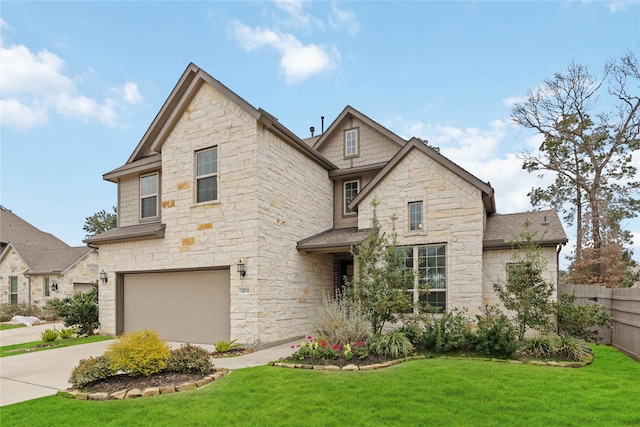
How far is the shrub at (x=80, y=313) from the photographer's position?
13523 mm

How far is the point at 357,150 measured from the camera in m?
15.4

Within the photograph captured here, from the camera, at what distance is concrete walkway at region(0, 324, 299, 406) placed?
6773mm

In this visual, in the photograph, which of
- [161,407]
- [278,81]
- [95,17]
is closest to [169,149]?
[95,17]

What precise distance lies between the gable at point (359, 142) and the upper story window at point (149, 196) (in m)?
6.41

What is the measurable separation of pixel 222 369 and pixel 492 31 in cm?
1261

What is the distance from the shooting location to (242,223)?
10.9 m

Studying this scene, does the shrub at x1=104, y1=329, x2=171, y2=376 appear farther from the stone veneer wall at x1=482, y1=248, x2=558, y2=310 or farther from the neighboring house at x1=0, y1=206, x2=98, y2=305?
the neighboring house at x1=0, y1=206, x2=98, y2=305

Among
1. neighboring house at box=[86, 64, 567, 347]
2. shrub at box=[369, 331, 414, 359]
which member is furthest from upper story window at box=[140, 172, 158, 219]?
shrub at box=[369, 331, 414, 359]

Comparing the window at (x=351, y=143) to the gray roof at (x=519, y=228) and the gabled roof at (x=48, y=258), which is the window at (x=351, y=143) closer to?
the gray roof at (x=519, y=228)

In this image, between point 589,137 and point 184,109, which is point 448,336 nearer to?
point 184,109

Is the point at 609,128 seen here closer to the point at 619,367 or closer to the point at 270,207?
the point at 619,367

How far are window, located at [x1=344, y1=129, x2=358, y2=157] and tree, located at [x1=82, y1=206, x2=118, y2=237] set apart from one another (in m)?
29.3

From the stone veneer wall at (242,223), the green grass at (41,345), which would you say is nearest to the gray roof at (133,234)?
the stone veneer wall at (242,223)

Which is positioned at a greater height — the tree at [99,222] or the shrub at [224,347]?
the tree at [99,222]
